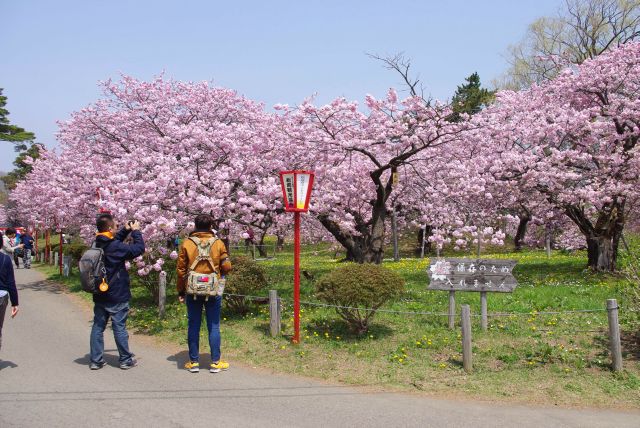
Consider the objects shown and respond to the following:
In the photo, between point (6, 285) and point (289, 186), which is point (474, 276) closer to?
point (289, 186)

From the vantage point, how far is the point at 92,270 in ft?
19.8

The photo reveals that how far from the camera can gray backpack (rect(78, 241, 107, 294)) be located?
5.98 meters

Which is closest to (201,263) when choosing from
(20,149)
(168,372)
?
(168,372)

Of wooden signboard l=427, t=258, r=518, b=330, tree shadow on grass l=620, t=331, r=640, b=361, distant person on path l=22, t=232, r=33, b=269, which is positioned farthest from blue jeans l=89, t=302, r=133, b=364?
distant person on path l=22, t=232, r=33, b=269

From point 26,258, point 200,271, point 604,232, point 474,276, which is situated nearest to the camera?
point 200,271

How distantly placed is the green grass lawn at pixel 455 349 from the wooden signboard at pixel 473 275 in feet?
2.54

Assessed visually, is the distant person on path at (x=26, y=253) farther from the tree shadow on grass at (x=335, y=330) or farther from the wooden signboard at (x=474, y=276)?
the wooden signboard at (x=474, y=276)

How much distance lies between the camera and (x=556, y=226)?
1800 cm

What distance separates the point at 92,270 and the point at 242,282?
3.58 meters

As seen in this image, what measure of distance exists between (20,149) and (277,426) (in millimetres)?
50635

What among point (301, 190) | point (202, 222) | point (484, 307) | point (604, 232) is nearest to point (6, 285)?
point (202, 222)

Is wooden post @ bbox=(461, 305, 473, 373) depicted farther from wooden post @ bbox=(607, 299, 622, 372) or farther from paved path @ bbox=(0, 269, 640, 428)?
wooden post @ bbox=(607, 299, 622, 372)

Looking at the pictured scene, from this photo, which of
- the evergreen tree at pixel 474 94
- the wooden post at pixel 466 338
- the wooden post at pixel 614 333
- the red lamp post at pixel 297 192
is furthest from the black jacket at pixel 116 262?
the evergreen tree at pixel 474 94

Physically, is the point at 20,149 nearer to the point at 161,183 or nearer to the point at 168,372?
the point at 161,183
